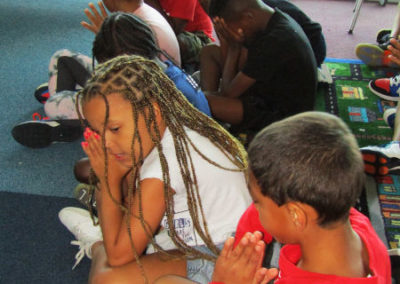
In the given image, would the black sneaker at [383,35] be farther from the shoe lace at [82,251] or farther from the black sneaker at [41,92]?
the shoe lace at [82,251]

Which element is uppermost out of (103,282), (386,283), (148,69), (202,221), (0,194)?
(148,69)

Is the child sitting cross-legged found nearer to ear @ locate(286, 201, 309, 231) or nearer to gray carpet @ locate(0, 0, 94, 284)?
ear @ locate(286, 201, 309, 231)

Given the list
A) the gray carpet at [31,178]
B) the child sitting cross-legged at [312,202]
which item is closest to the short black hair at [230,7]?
the gray carpet at [31,178]

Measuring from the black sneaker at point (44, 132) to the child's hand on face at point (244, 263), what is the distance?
3.78 feet

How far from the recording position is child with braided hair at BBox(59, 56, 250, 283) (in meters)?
0.89

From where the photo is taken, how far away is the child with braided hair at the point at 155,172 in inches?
35.0

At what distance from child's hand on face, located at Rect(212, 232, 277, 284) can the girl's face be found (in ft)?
1.06

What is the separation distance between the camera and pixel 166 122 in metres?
0.94

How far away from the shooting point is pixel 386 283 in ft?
2.32

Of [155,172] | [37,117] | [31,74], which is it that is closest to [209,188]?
[155,172]

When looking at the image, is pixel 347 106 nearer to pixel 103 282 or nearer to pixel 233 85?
pixel 233 85

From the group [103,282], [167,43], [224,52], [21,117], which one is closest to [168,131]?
[103,282]

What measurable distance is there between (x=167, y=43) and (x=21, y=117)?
0.84 m

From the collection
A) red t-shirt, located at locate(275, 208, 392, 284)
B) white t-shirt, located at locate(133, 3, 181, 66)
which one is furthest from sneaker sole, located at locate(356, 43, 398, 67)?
red t-shirt, located at locate(275, 208, 392, 284)
